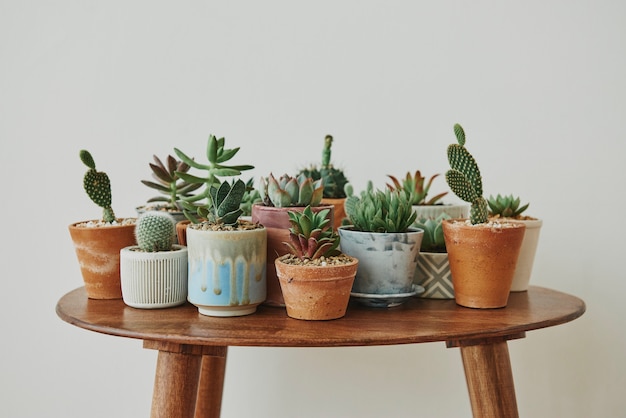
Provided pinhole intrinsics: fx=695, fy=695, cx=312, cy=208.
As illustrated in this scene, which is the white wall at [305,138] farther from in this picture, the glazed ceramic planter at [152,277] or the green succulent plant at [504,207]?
the glazed ceramic planter at [152,277]

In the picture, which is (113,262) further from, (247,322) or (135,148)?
(135,148)

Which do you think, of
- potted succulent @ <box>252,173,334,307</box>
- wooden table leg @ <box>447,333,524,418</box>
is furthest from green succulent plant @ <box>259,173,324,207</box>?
wooden table leg @ <box>447,333,524,418</box>

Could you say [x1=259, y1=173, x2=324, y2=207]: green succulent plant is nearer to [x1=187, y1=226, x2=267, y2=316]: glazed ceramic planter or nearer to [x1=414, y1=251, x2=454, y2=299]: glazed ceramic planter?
[x1=187, y1=226, x2=267, y2=316]: glazed ceramic planter

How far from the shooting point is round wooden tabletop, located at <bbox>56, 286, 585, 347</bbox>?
3.16 feet

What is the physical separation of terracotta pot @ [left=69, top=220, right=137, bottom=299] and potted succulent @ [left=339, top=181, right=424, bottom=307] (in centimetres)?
39

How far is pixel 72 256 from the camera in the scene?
1925 mm

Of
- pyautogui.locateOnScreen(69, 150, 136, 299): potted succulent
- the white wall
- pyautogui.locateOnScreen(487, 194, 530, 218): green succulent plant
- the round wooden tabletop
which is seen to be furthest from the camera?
the white wall

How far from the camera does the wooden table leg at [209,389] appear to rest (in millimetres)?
1522

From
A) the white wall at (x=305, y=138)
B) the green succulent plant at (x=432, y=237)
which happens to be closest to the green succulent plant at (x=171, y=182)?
the green succulent plant at (x=432, y=237)

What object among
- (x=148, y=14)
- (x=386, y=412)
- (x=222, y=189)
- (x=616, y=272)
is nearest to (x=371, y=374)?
(x=386, y=412)

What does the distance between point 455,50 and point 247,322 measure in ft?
3.61

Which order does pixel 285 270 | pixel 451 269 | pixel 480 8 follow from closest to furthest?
pixel 285 270 → pixel 451 269 → pixel 480 8

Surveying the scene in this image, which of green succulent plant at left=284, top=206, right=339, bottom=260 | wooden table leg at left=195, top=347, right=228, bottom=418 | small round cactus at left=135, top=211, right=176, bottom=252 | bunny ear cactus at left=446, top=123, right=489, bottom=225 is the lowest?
wooden table leg at left=195, top=347, right=228, bottom=418

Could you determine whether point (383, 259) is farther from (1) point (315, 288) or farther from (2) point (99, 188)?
(2) point (99, 188)
